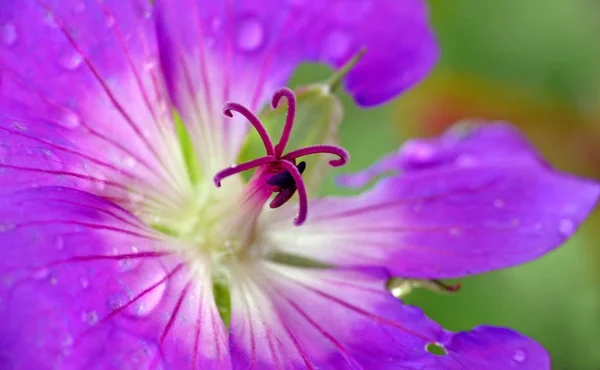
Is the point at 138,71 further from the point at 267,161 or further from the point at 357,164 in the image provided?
the point at 357,164

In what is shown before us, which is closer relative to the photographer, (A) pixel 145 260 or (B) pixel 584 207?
(A) pixel 145 260

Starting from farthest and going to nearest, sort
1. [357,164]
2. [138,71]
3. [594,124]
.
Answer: [594,124], [357,164], [138,71]

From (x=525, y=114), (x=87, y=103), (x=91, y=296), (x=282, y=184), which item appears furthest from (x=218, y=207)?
(x=525, y=114)

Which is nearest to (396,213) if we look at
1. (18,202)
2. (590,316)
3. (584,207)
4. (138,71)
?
(584,207)

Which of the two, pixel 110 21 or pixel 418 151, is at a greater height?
pixel 110 21

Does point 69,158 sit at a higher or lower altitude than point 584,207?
higher

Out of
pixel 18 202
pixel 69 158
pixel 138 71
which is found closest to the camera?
pixel 18 202

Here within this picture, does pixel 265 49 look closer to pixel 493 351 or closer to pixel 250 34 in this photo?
pixel 250 34

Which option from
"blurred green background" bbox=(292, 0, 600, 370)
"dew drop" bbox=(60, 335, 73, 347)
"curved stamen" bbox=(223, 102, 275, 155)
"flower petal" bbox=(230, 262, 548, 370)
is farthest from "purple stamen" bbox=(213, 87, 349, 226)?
"blurred green background" bbox=(292, 0, 600, 370)
